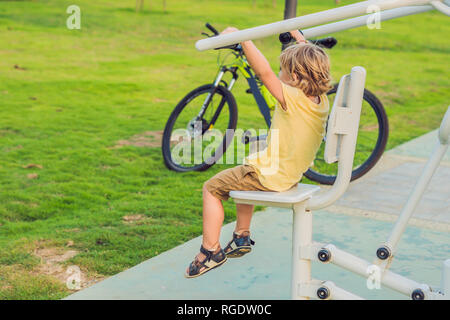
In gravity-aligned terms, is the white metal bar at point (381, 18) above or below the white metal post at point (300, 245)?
above

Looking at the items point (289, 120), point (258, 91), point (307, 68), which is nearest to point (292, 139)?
point (289, 120)

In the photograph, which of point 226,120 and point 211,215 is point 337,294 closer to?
point 211,215

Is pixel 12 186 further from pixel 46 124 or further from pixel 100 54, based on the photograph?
pixel 100 54

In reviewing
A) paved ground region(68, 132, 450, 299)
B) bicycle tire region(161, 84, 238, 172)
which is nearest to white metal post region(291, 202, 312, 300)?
paved ground region(68, 132, 450, 299)

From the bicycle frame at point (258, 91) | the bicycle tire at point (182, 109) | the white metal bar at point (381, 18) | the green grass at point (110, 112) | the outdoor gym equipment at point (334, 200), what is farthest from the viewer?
the bicycle tire at point (182, 109)

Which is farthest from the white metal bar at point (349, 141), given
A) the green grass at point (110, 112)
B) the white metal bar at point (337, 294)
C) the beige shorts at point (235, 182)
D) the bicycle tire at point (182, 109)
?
the bicycle tire at point (182, 109)

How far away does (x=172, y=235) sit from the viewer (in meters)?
3.85

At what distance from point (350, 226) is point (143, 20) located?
1561cm

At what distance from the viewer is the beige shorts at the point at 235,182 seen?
114 inches

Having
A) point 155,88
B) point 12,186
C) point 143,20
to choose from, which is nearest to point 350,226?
point 12,186

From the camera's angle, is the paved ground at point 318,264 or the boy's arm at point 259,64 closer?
the boy's arm at point 259,64

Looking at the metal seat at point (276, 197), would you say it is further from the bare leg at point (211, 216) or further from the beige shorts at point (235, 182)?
the bare leg at point (211, 216)

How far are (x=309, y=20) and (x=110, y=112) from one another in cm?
619

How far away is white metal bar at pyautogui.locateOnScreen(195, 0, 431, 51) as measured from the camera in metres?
2.26
